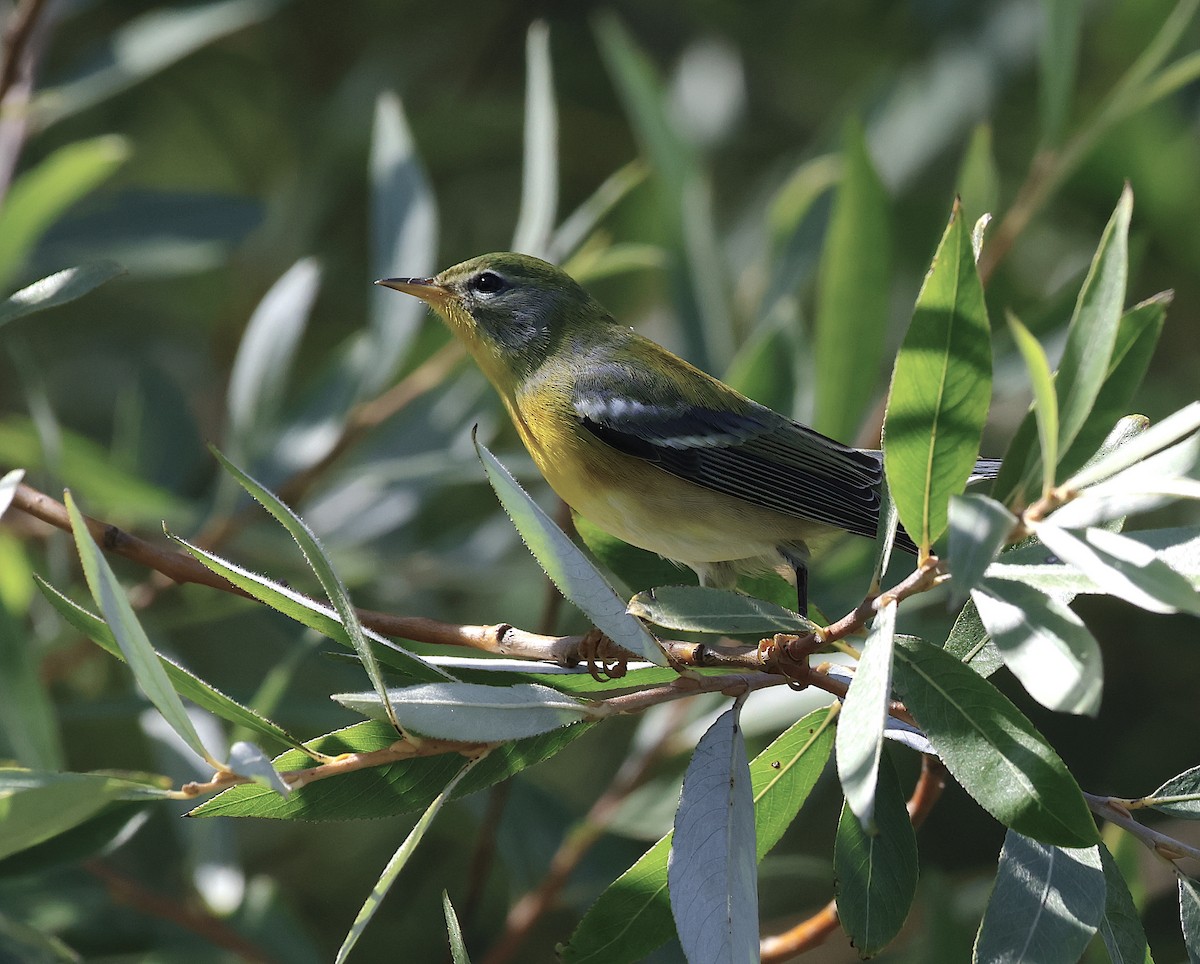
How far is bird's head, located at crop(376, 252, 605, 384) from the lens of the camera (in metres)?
3.28

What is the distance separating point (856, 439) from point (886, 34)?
263 cm

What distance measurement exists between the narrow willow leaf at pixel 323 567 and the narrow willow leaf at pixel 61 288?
388 millimetres

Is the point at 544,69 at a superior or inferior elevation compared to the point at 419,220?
superior

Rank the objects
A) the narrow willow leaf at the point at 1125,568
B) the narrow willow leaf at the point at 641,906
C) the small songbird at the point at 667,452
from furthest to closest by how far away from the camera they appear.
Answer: the small songbird at the point at 667,452
the narrow willow leaf at the point at 641,906
the narrow willow leaf at the point at 1125,568

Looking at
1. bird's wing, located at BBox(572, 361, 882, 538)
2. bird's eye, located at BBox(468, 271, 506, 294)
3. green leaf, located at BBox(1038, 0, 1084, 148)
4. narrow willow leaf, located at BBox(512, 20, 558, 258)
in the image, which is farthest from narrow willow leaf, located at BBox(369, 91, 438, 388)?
green leaf, located at BBox(1038, 0, 1084, 148)

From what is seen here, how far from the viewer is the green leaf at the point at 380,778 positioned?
1611 mm

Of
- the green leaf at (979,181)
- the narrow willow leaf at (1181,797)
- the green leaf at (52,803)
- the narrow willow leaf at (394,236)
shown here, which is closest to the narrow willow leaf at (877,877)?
the narrow willow leaf at (1181,797)

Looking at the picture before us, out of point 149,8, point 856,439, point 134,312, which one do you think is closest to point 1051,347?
point 856,439

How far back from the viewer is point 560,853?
9.71ft

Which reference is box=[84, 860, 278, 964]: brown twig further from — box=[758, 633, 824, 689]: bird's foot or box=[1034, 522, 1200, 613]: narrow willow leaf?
box=[1034, 522, 1200, 613]: narrow willow leaf

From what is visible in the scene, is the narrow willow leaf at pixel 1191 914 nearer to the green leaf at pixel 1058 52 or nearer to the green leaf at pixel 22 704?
the green leaf at pixel 22 704

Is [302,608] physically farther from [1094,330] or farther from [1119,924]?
[1119,924]

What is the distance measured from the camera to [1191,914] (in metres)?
1.65

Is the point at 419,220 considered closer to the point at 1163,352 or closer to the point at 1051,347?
the point at 1051,347
